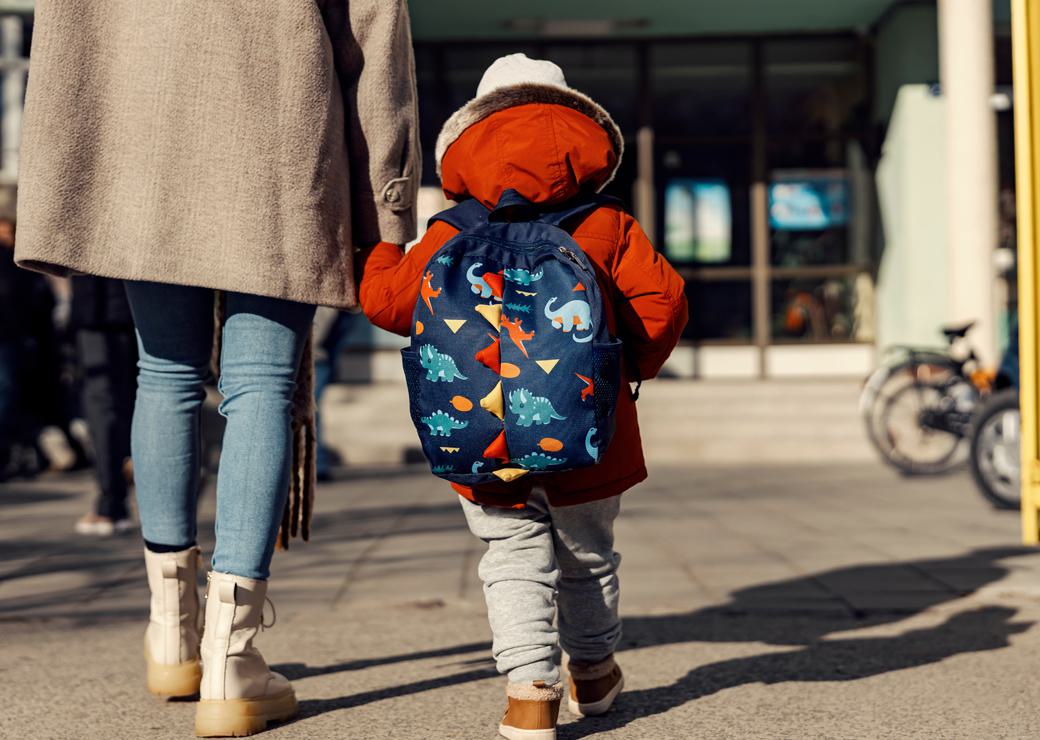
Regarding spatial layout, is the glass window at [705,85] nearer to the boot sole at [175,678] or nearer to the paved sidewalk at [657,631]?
the paved sidewalk at [657,631]

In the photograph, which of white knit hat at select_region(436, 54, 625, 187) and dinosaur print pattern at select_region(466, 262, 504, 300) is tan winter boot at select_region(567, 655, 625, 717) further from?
white knit hat at select_region(436, 54, 625, 187)

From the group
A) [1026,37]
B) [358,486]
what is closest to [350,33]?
[1026,37]

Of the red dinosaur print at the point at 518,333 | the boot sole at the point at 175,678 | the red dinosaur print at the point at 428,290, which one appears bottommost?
the boot sole at the point at 175,678

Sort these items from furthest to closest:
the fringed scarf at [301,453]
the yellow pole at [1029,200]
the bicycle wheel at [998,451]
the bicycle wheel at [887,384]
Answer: the bicycle wheel at [887,384] → the bicycle wheel at [998,451] → the yellow pole at [1029,200] → the fringed scarf at [301,453]

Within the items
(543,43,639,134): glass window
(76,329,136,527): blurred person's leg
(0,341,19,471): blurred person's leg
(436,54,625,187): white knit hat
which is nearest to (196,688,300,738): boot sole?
(436,54,625,187): white knit hat

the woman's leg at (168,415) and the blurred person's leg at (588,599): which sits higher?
the woman's leg at (168,415)

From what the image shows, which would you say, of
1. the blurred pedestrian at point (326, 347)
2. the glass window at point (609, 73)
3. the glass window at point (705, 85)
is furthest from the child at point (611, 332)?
the glass window at point (705, 85)

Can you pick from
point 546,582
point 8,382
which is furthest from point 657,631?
point 8,382

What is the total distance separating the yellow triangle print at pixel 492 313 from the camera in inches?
→ 95.3

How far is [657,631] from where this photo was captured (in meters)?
3.66

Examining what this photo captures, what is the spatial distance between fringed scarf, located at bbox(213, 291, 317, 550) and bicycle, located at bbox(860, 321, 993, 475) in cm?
651

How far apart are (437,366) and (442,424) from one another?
0.34ft

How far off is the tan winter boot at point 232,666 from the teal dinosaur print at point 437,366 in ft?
1.77

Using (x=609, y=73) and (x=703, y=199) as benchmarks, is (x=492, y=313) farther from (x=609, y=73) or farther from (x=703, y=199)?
(x=609, y=73)
